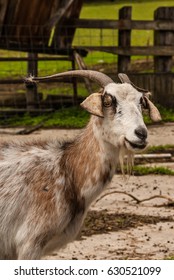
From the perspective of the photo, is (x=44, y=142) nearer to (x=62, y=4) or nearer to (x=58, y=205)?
(x=58, y=205)

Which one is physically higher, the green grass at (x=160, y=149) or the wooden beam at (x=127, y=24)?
the wooden beam at (x=127, y=24)

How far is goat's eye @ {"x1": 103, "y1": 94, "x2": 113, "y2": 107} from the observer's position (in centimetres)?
857

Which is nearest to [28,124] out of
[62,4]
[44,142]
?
[62,4]

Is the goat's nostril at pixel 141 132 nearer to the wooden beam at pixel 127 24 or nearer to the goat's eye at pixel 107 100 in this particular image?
the goat's eye at pixel 107 100

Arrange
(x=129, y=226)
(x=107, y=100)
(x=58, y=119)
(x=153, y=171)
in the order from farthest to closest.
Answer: (x=58, y=119) < (x=153, y=171) < (x=129, y=226) < (x=107, y=100)

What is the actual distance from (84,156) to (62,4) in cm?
1157

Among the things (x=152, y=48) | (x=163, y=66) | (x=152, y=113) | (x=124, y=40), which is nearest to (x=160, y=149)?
(x=152, y=48)

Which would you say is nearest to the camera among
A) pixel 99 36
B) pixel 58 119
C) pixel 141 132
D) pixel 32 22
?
pixel 141 132

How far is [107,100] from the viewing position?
8.59 m

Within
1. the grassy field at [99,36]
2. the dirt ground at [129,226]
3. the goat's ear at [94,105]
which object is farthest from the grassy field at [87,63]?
the goat's ear at [94,105]

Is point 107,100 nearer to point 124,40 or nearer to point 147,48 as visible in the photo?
point 147,48

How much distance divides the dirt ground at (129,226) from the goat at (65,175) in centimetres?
112

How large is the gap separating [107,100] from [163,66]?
12.2 meters

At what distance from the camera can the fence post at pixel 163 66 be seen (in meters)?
20.1
